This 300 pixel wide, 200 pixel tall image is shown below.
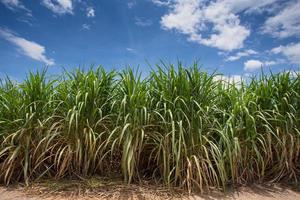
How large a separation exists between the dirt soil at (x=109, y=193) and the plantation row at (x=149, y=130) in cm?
10

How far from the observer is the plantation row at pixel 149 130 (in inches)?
98.7

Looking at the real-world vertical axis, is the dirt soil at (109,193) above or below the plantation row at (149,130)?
below

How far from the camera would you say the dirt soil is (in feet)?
7.57

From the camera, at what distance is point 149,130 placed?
104 inches

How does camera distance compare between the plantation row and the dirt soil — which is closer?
the dirt soil

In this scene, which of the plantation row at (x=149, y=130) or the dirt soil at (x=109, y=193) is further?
the plantation row at (x=149, y=130)

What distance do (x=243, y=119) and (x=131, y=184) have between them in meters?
1.28

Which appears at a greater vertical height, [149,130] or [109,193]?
[149,130]

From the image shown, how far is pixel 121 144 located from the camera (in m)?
2.68

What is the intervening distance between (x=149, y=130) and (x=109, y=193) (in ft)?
2.20

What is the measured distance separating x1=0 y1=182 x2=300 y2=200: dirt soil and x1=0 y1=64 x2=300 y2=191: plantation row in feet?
0.34

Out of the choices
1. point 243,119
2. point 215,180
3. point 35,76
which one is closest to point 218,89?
point 243,119

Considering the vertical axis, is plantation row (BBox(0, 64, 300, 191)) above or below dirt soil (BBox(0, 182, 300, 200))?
above

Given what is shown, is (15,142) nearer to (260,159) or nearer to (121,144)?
(121,144)
